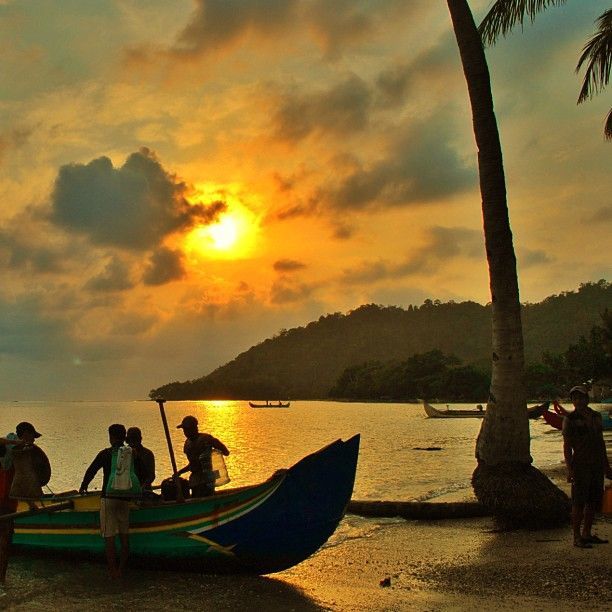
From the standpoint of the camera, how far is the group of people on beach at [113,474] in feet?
32.7

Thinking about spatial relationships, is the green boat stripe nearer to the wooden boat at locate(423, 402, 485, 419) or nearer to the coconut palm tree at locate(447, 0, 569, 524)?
the coconut palm tree at locate(447, 0, 569, 524)

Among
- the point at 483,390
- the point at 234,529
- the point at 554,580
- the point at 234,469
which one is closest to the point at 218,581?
the point at 234,529

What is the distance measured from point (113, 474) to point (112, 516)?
2.17 ft

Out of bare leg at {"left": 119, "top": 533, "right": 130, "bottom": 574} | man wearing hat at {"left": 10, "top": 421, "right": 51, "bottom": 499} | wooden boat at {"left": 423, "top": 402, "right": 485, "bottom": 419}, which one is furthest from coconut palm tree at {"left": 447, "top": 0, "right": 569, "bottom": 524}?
wooden boat at {"left": 423, "top": 402, "right": 485, "bottom": 419}

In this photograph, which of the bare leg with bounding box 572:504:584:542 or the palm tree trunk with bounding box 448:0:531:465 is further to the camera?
the palm tree trunk with bounding box 448:0:531:465

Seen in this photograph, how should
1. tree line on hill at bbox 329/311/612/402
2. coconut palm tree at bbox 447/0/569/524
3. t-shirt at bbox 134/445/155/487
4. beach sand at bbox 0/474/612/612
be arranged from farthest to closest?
1. tree line on hill at bbox 329/311/612/402
2. coconut palm tree at bbox 447/0/569/524
3. t-shirt at bbox 134/445/155/487
4. beach sand at bbox 0/474/612/612

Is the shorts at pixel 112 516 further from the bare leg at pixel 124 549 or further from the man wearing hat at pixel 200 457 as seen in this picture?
the man wearing hat at pixel 200 457

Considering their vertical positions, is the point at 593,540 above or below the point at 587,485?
below

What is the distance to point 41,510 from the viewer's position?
10.4 m

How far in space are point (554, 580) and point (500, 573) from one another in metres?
0.77

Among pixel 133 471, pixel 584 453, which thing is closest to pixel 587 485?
pixel 584 453

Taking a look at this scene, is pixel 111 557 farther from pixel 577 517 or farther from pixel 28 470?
pixel 577 517

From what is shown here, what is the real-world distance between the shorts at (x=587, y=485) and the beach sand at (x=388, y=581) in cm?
71

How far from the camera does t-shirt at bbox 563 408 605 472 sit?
953 cm
